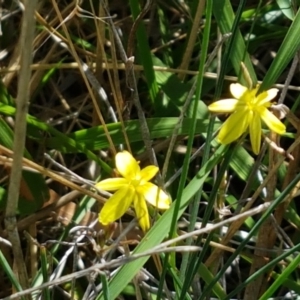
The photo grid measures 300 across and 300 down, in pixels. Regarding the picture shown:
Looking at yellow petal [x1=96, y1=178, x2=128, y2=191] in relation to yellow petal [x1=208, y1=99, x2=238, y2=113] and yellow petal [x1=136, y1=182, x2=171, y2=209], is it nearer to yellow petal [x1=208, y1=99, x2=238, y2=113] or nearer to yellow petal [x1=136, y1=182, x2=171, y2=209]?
yellow petal [x1=136, y1=182, x2=171, y2=209]

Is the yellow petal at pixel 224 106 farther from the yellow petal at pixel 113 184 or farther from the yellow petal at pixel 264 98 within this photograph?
the yellow petal at pixel 113 184

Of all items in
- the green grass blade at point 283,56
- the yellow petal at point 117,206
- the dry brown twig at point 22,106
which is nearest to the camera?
the dry brown twig at point 22,106

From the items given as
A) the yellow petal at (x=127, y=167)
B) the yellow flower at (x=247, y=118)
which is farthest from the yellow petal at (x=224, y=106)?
the yellow petal at (x=127, y=167)

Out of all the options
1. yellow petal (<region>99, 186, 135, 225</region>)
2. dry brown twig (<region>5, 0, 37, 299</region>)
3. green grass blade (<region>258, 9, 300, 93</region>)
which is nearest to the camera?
dry brown twig (<region>5, 0, 37, 299</region>)

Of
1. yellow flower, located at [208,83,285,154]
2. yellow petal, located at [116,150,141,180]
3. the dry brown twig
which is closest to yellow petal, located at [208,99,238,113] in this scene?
yellow flower, located at [208,83,285,154]

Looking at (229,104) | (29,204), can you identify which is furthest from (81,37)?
(229,104)

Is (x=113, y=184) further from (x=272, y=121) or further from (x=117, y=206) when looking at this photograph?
(x=272, y=121)

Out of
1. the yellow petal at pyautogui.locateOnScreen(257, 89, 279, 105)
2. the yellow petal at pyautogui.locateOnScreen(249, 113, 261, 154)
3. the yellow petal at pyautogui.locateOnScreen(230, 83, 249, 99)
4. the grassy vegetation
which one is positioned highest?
the yellow petal at pyautogui.locateOnScreen(230, 83, 249, 99)
